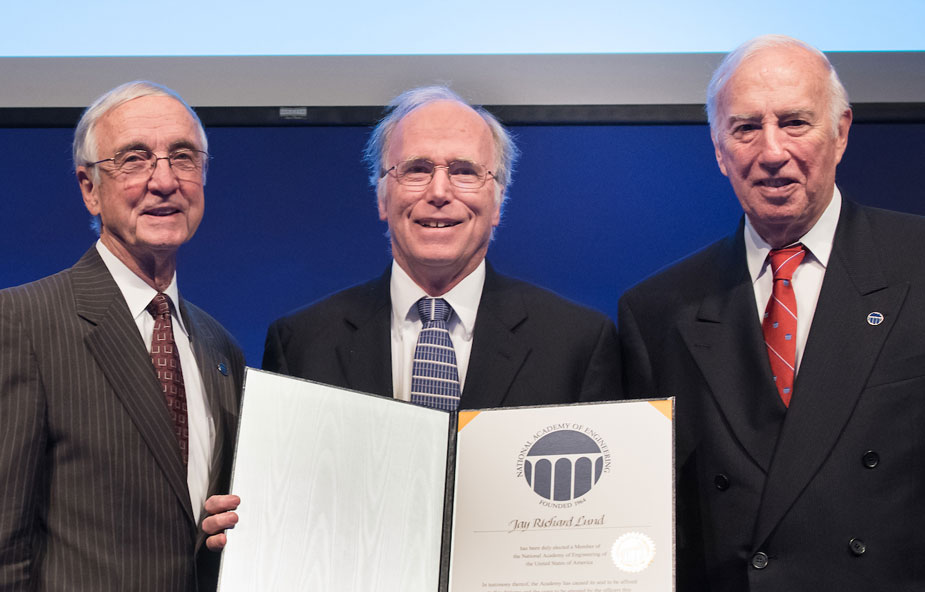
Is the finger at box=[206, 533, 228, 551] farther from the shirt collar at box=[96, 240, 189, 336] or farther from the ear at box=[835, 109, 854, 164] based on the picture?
the ear at box=[835, 109, 854, 164]

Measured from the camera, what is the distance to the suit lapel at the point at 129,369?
2.21 m

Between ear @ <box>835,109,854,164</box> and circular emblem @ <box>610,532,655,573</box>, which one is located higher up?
ear @ <box>835,109,854,164</box>

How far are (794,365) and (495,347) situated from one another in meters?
0.74

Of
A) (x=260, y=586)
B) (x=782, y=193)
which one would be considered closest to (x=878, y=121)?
(x=782, y=193)

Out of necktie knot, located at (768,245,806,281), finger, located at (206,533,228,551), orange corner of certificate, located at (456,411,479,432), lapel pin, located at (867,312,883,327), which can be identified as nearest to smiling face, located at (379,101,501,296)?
orange corner of certificate, located at (456,411,479,432)

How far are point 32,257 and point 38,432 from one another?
5.48ft

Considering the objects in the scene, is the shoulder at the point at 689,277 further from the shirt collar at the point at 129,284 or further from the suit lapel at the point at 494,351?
the shirt collar at the point at 129,284

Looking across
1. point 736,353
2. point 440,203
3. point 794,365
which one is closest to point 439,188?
point 440,203

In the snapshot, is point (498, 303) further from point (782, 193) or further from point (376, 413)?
point (782, 193)

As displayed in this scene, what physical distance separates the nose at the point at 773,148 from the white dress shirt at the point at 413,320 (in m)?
0.81

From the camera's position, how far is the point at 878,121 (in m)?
3.43

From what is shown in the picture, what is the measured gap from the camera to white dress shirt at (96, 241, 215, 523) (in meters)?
2.35

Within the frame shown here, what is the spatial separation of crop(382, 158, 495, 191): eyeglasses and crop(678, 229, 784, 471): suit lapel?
2.18ft

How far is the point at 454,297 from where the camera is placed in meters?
2.61
